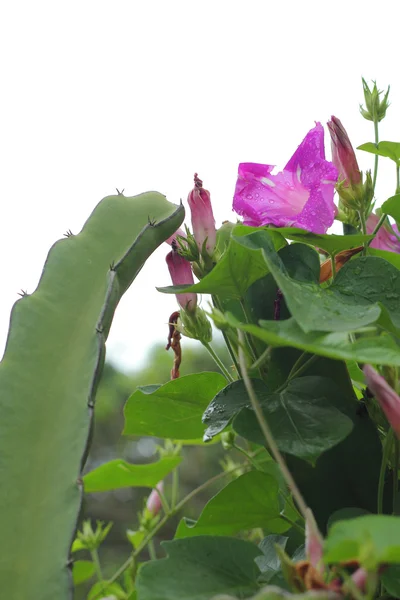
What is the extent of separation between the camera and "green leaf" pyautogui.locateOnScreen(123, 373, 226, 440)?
0.55 meters

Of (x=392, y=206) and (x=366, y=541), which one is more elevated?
(x=392, y=206)

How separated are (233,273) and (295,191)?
0.12 meters

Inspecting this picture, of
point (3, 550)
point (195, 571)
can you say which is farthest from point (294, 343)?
point (3, 550)

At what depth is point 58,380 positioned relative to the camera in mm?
508

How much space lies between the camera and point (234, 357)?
50 cm

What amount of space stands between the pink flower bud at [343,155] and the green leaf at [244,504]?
0.77ft

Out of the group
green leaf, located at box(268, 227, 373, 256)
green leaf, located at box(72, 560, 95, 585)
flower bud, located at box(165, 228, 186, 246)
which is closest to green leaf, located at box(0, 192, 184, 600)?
flower bud, located at box(165, 228, 186, 246)

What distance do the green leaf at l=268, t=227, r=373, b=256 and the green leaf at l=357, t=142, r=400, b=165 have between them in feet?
0.40

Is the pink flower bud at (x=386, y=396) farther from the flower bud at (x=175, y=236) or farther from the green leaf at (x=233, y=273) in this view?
the flower bud at (x=175, y=236)

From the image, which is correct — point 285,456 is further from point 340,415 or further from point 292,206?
point 292,206

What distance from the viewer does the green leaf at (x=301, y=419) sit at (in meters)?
0.39

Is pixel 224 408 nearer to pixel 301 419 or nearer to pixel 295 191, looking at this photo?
pixel 301 419

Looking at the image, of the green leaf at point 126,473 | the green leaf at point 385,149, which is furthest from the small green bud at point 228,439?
the green leaf at point 385,149

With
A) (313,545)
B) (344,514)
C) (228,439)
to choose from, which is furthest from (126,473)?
(313,545)
